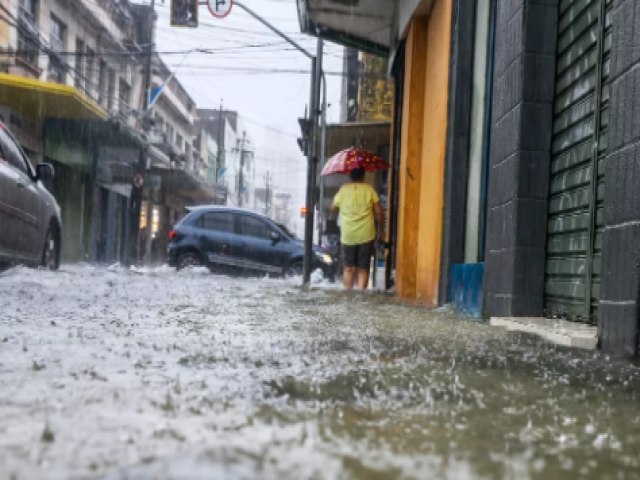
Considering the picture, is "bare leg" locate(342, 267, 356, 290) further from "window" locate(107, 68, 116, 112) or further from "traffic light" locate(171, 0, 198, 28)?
"window" locate(107, 68, 116, 112)

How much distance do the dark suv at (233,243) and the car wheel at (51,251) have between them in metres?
4.00

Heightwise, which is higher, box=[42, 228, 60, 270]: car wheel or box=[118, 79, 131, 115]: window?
box=[118, 79, 131, 115]: window

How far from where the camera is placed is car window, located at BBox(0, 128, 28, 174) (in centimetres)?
627

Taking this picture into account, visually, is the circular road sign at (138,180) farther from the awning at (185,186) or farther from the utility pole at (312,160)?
the utility pole at (312,160)

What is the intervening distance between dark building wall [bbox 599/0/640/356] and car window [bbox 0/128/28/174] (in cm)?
556

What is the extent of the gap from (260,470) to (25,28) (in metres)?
17.9

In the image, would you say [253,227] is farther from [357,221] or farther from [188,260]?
[357,221]

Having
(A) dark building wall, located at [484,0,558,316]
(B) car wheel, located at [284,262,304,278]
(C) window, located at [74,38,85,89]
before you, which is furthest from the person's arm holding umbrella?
(C) window, located at [74,38,85,89]

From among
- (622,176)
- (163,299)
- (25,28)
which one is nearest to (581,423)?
(622,176)

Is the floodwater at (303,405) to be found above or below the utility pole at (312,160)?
below

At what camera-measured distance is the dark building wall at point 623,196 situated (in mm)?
2508

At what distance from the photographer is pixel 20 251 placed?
21.7ft

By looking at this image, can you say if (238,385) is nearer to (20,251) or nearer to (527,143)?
(527,143)

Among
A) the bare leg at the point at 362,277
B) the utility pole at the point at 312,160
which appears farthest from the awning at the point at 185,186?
the bare leg at the point at 362,277
